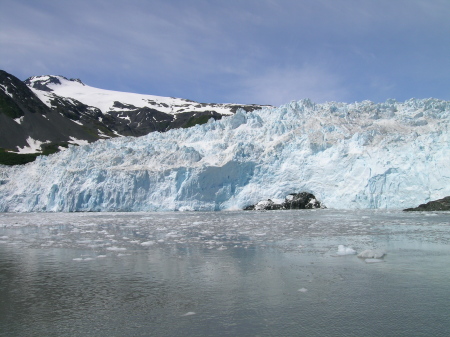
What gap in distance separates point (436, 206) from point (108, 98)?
322ft

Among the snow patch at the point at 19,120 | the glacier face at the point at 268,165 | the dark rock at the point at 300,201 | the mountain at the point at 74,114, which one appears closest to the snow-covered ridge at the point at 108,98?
the mountain at the point at 74,114

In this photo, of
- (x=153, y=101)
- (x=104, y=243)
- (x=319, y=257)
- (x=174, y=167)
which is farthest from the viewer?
(x=153, y=101)

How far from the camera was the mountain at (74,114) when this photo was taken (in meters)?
61.2

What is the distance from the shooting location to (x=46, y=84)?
10625cm

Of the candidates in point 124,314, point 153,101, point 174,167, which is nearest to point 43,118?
point 153,101

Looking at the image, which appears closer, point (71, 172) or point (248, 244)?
point (248, 244)

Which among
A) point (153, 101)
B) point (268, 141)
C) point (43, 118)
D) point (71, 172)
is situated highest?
point (153, 101)

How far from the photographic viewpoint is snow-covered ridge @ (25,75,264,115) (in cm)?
9488

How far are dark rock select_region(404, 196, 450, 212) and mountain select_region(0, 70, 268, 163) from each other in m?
43.3

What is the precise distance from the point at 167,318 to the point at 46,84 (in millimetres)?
115953

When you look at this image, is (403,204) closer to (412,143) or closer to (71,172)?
(412,143)

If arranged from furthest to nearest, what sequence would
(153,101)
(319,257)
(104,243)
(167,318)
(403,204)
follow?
(153,101)
(403,204)
(104,243)
(319,257)
(167,318)

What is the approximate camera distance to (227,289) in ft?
15.8

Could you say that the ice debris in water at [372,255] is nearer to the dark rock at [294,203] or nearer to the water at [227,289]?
the water at [227,289]
